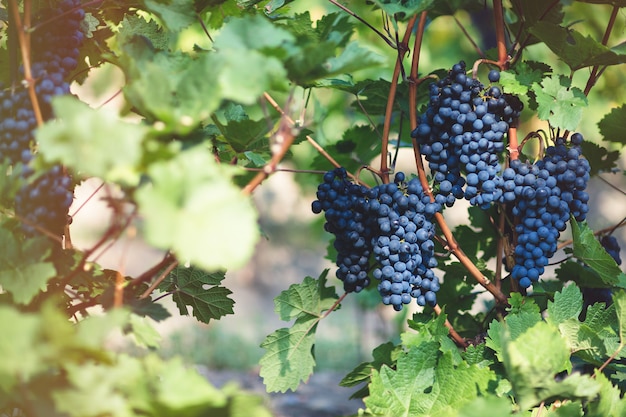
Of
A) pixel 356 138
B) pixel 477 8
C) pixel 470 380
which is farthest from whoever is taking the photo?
pixel 356 138

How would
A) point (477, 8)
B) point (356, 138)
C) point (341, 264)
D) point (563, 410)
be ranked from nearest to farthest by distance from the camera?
1. point (563, 410)
2. point (341, 264)
3. point (477, 8)
4. point (356, 138)

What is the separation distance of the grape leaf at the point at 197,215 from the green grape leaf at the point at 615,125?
907 millimetres

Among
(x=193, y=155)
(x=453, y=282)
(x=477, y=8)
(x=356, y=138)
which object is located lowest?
(x=193, y=155)

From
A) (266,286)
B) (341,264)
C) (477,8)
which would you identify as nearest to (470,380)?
(341,264)

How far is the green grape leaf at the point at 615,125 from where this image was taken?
1.22 m

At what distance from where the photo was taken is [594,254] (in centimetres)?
107

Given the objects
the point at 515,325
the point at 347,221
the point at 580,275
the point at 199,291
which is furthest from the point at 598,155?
the point at 199,291

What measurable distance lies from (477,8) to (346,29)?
51 cm

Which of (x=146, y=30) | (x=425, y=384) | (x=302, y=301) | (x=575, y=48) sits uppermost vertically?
(x=146, y=30)

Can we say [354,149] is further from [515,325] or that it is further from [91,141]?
[91,141]

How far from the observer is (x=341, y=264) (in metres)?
1.13

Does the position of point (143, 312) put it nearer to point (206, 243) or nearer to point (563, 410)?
point (206, 243)

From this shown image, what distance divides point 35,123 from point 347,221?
0.52 metres

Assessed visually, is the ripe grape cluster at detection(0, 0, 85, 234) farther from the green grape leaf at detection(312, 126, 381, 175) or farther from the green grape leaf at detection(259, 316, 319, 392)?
the green grape leaf at detection(312, 126, 381, 175)
